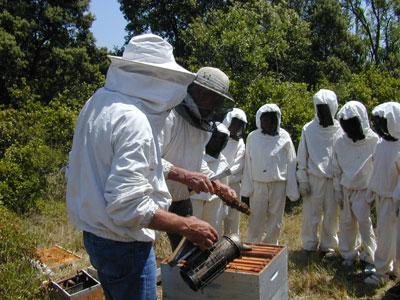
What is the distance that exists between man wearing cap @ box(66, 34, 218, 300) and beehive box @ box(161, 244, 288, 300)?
559mm

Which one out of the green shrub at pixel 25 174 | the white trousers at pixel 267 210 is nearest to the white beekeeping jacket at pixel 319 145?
the white trousers at pixel 267 210

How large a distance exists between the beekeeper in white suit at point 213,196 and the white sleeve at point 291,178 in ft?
2.99

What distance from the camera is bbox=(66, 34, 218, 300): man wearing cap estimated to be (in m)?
2.21

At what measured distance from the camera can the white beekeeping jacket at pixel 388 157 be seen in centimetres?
464

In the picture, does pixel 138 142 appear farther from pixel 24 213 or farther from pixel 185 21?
pixel 185 21

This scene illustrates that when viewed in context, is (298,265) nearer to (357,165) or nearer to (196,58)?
(357,165)

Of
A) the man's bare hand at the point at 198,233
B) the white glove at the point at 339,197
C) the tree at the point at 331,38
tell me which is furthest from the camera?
the tree at the point at 331,38

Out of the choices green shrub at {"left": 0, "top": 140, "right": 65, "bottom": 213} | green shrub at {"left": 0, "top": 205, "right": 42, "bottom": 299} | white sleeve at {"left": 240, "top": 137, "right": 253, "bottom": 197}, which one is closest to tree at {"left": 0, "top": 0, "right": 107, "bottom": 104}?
green shrub at {"left": 0, "top": 140, "right": 65, "bottom": 213}

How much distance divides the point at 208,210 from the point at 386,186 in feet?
6.39

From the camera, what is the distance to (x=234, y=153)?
21.0 feet

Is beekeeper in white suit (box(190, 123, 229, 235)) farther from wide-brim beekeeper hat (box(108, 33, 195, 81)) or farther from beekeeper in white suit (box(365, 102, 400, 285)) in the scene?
wide-brim beekeeper hat (box(108, 33, 195, 81))

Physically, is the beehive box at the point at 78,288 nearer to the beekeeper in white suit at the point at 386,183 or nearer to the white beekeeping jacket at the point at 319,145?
the beekeeper in white suit at the point at 386,183

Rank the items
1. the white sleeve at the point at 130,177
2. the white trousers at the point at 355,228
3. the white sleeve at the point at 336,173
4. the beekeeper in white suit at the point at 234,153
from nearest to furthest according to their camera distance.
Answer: the white sleeve at the point at 130,177 → the white trousers at the point at 355,228 → the white sleeve at the point at 336,173 → the beekeeper in white suit at the point at 234,153

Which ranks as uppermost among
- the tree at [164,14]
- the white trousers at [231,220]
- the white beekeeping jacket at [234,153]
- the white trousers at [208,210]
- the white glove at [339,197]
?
the tree at [164,14]
